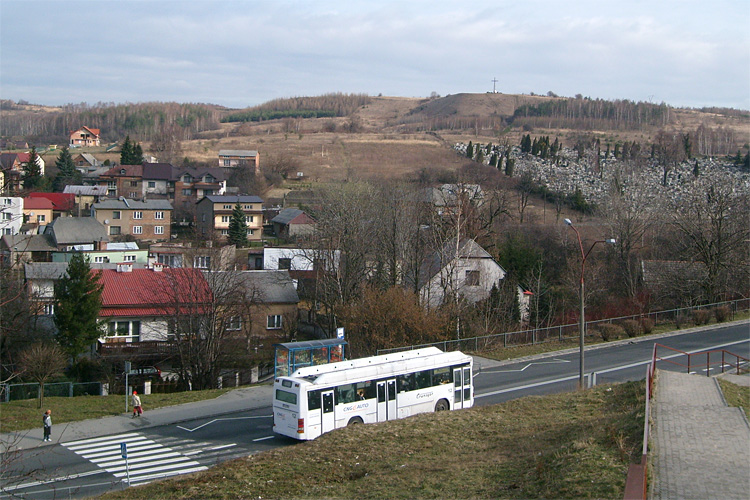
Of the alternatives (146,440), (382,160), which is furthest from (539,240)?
(382,160)

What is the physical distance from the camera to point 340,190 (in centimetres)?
4503

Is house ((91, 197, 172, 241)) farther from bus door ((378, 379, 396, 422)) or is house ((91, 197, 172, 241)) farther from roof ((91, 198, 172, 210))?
A: bus door ((378, 379, 396, 422))

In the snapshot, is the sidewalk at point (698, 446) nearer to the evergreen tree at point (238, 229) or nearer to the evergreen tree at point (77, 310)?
the evergreen tree at point (77, 310)

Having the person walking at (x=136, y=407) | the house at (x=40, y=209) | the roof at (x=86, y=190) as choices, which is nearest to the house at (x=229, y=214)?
the roof at (x=86, y=190)

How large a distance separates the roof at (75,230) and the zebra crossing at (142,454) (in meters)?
48.2

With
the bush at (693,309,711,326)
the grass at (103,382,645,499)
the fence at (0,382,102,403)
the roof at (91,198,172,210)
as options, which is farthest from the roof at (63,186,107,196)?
the grass at (103,382,645,499)

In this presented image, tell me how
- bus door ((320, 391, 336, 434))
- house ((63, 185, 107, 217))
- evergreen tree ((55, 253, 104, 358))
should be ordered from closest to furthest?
bus door ((320, 391, 336, 434))
evergreen tree ((55, 253, 104, 358))
house ((63, 185, 107, 217))

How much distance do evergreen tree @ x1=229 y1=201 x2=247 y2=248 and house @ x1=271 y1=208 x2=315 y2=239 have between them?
4243 millimetres

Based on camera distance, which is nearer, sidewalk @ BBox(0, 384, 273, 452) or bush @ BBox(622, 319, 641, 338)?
sidewalk @ BBox(0, 384, 273, 452)

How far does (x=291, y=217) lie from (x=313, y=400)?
56.7 metres

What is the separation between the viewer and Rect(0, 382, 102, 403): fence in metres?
26.5

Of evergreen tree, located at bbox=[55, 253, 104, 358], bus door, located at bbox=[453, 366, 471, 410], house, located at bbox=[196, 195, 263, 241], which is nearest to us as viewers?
bus door, located at bbox=[453, 366, 471, 410]

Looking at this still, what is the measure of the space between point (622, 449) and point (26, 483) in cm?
1429

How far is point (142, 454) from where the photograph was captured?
18125 mm
